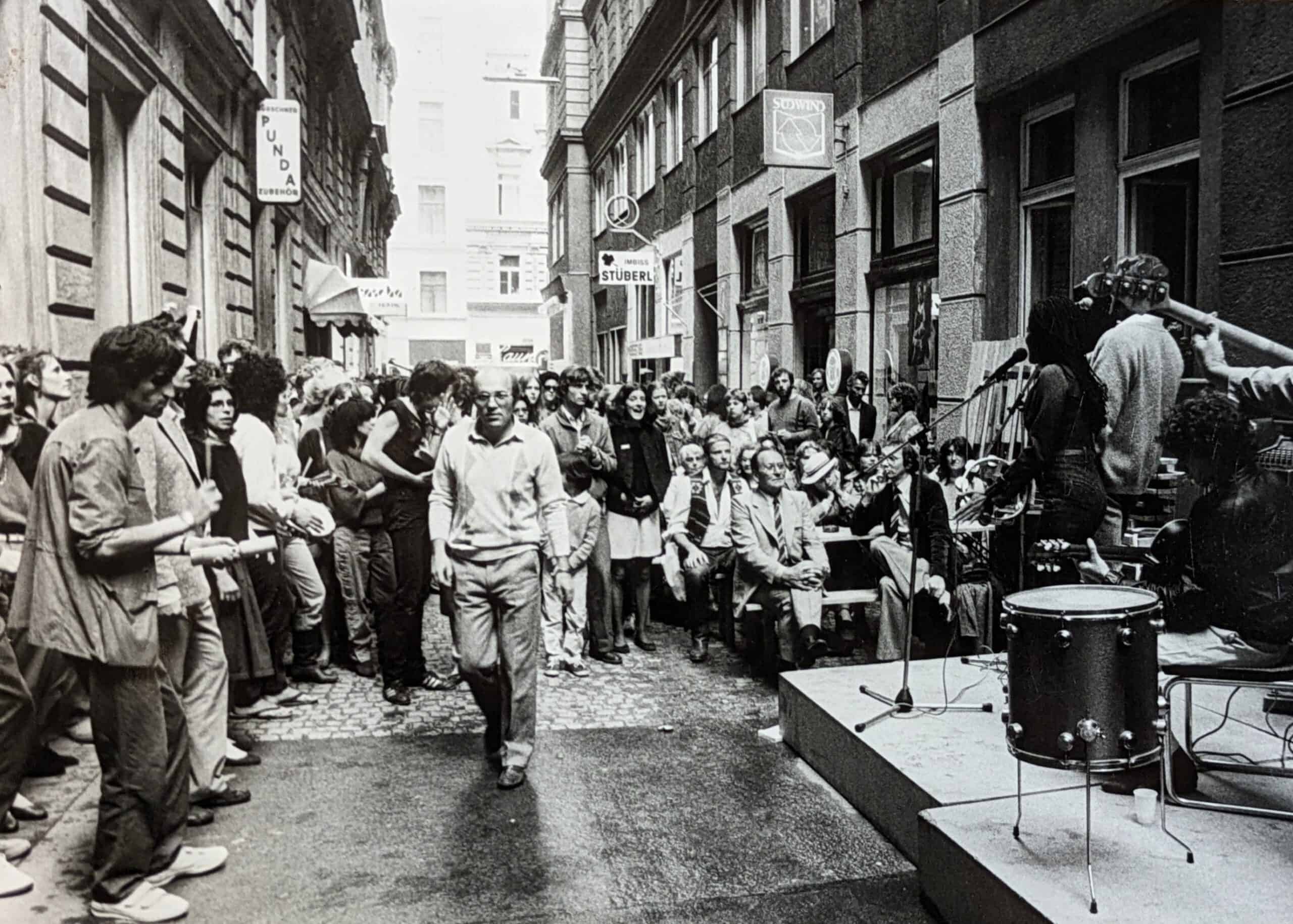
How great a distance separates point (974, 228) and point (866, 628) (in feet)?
14.1

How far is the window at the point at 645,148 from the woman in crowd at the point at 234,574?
21624 mm

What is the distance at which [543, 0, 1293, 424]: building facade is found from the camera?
7141 millimetres

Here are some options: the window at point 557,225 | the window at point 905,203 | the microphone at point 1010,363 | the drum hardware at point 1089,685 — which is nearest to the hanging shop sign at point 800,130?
the window at point 905,203

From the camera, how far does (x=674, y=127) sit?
25359 millimetres

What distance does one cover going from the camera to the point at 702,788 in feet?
18.6

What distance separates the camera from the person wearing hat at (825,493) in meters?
9.31

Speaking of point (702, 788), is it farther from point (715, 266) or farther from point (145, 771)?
point (715, 266)

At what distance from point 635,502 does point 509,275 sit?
48978 millimetres

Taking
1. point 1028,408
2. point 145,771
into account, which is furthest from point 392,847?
point 1028,408

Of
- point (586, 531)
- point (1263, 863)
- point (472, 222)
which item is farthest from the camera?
point (472, 222)

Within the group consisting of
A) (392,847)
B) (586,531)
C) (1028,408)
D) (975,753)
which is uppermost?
(1028,408)

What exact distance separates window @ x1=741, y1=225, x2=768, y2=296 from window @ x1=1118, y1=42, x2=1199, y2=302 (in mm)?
9642

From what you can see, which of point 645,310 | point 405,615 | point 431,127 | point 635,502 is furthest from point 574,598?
point 431,127

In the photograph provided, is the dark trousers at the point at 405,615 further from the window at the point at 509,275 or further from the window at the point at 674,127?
the window at the point at 509,275
